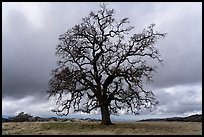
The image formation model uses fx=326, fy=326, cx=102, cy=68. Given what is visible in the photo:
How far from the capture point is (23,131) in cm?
2553

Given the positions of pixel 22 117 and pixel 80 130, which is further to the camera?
pixel 22 117

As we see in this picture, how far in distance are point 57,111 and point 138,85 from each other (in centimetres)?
756

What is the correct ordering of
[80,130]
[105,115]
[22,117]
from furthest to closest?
[22,117], [105,115], [80,130]

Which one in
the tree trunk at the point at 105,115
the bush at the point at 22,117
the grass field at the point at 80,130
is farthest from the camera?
the bush at the point at 22,117

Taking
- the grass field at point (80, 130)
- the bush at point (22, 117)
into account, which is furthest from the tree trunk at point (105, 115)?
the bush at point (22, 117)

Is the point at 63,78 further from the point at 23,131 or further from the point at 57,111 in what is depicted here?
the point at 23,131

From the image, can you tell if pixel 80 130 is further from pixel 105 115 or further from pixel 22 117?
pixel 22 117

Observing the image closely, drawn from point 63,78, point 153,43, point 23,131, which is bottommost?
point 23,131

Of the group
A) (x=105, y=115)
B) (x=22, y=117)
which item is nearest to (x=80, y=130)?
(x=105, y=115)

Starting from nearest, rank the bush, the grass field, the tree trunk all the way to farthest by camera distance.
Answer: the grass field, the tree trunk, the bush

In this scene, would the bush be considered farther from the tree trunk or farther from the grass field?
the tree trunk

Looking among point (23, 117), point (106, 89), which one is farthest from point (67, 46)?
point (23, 117)

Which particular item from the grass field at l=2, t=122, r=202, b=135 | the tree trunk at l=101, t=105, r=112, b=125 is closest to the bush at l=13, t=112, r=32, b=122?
the grass field at l=2, t=122, r=202, b=135

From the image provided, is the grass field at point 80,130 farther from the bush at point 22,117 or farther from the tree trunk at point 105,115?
the bush at point 22,117
